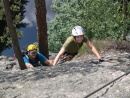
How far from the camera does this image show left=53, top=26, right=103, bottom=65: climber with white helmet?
6646mm

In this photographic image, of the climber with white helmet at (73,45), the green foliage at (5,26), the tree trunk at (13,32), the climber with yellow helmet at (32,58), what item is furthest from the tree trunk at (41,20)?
the green foliage at (5,26)

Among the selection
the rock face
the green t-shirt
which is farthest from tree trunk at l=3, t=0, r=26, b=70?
the rock face

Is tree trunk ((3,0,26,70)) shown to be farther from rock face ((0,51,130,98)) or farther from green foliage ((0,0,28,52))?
green foliage ((0,0,28,52))

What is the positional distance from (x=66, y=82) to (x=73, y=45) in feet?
7.17

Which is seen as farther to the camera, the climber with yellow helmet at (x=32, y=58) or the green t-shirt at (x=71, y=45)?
the climber with yellow helmet at (x=32, y=58)

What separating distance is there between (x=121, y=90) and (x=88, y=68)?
3.82 ft

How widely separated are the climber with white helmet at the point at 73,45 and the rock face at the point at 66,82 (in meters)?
0.92

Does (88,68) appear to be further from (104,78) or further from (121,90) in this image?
(121,90)

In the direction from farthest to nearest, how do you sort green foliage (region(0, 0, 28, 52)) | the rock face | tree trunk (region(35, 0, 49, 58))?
green foliage (region(0, 0, 28, 52)) < tree trunk (region(35, 0, 49, 58)) < the rock face

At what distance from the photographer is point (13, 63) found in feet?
41.7

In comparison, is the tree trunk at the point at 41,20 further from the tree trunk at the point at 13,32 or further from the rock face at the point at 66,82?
the rock face at the point at 66,82

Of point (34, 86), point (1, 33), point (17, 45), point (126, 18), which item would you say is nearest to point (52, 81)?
point (34, 86)

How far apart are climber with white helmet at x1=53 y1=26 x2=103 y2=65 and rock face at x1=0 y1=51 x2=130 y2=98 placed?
0.92m

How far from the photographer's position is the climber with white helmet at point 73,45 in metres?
6.65
